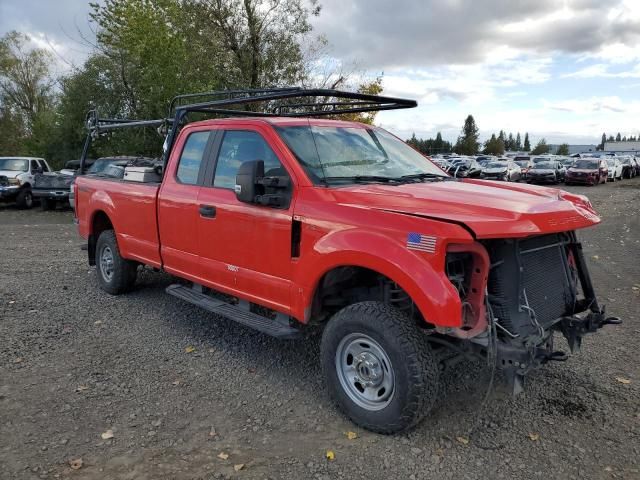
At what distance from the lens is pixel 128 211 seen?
5930 mm

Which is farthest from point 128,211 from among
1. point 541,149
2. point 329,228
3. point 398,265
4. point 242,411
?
point 541,149

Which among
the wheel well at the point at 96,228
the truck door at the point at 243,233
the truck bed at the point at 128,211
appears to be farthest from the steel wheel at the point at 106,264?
the truck door at the point at 243,233

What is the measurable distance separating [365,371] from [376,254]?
2.75 ft

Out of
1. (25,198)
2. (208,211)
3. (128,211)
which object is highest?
(208,211)

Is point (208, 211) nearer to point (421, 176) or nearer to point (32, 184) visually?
point (421, 176)

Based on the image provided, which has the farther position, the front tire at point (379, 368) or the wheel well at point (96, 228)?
the wheel well at point (96, 228)

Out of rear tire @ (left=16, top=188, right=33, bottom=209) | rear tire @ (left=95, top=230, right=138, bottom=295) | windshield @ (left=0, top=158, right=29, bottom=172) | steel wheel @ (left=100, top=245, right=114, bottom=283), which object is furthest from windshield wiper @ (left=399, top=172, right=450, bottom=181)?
windshield @ (left=0, top=158, right=29, bottom=172)

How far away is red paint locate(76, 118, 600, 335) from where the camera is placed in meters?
3.09

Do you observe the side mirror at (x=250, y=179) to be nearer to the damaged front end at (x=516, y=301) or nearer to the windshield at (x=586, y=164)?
the damaged front end at (x=516, y=301)

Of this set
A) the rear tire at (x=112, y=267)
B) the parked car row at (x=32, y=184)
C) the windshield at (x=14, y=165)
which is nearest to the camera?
the rear tire at (x=112, y=267)

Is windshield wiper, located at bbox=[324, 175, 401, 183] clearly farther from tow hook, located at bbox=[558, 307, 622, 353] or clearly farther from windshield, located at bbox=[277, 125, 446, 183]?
tow hook, located at bbox=[558, 307, 622, 353]

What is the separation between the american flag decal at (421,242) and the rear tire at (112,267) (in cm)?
436

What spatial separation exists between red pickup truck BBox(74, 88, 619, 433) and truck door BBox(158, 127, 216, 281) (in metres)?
0.02

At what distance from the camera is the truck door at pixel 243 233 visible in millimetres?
4039
